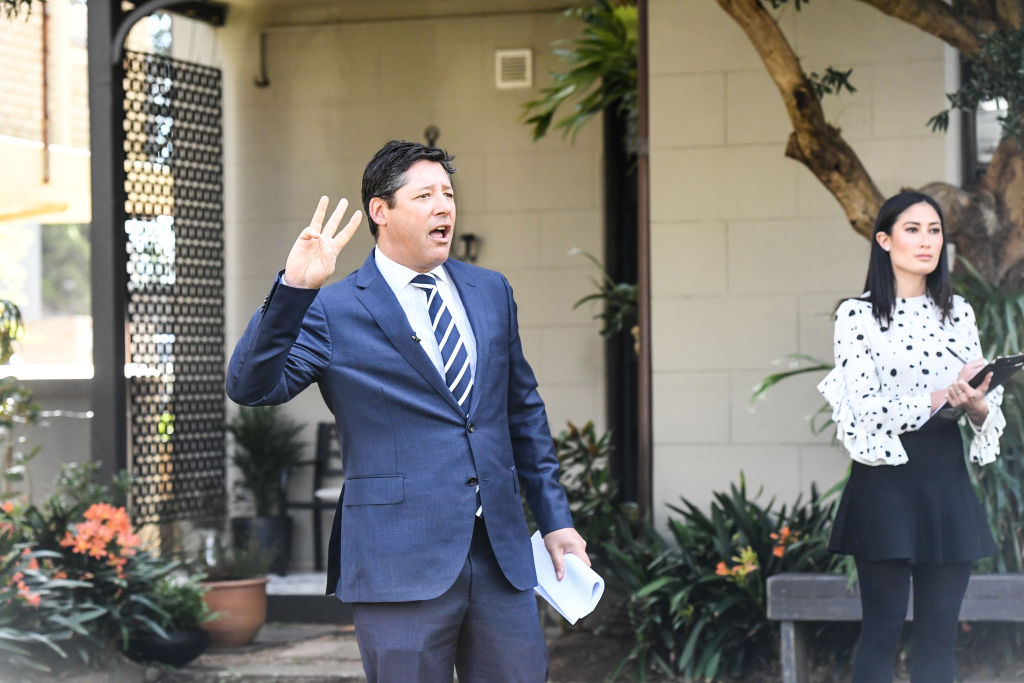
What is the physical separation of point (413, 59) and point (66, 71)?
6.11 m

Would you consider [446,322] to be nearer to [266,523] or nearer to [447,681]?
[447,681]

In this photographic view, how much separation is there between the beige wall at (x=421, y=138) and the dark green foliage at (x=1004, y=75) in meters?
2.93

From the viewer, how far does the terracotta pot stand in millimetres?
5723

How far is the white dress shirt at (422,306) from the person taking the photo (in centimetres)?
258

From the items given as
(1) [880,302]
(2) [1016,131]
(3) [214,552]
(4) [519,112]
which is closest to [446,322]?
(1) [880,302]

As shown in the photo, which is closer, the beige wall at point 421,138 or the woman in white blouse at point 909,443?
the woman in white blouse at point 909,443

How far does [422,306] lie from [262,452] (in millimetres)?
4677

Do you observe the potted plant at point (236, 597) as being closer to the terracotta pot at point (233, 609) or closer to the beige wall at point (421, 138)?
the terracotta pot at point (233, 609)

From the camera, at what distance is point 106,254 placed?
5801 mm

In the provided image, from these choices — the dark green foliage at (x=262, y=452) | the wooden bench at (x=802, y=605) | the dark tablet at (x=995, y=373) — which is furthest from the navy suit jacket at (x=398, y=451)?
the dark green foliage at (x=262, y=452)

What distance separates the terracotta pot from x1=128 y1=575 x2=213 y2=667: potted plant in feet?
1.07

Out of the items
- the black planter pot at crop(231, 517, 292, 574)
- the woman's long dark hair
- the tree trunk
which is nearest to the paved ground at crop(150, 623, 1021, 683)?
the black planter pot at crop(231, 517, 292, 574)

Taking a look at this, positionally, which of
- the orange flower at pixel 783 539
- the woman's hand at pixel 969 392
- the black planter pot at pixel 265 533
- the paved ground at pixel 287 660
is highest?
the woman's hand at pixel 969 392

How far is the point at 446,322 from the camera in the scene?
262 centimetres
